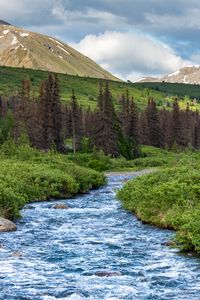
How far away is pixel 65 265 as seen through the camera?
71.0ft

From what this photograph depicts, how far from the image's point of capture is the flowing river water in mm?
17953

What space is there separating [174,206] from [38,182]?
18664 millimetres

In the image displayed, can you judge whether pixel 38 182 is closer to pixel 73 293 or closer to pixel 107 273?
pixel 107 273

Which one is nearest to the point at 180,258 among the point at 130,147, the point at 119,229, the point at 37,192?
the point at 119,229

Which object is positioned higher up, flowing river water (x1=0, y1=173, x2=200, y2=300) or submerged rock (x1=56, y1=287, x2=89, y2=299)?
submerged rock (x1=56, y1=287, x2=89, y2=299)

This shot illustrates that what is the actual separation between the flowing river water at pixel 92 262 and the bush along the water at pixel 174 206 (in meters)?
0.77

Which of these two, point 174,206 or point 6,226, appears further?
point 174,206

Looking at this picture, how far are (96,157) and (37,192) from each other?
44406 mm

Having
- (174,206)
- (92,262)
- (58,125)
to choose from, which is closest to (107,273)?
(92,262)

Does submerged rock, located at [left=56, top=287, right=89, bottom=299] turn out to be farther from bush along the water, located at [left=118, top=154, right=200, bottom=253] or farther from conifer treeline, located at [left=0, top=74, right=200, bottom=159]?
conifer treeline, located at [left=0, top=74, right=200, bottom=159]

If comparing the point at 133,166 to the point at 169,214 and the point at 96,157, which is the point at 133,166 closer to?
the point at 96,157

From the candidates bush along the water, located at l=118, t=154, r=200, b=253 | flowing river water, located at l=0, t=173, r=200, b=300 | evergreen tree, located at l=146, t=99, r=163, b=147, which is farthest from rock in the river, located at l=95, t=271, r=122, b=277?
evergreen tree, located at l=146, t=99, r=163, b=147

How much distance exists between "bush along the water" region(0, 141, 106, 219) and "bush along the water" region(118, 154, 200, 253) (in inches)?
315

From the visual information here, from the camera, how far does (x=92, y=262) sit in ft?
72.7
